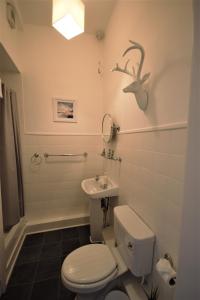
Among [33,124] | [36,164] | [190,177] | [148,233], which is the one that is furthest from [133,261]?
[33,124]

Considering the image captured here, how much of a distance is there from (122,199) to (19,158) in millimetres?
1403

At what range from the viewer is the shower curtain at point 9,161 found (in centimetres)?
176

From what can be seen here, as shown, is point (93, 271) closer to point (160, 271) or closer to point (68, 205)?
point (160, 271)

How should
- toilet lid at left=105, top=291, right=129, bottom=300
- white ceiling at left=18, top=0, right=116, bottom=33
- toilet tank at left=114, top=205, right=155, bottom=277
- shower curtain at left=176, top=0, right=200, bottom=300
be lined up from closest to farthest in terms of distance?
shower curtain at left=176, top=0, right=200, bottom=300 → toilet tank at left=114, top=205, right=155, bottom=277 → toilet lid at left=105, top=291, right=129, bottom=300 → white ceiling at left=18, top=0, right=116, bottom=33

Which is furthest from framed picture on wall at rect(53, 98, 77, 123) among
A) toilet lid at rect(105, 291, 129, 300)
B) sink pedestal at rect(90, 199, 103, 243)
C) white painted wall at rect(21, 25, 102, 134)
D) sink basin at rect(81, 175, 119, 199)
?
toilet lid at rect(105, 291, 129, 300)

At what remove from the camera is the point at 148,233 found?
107 cm

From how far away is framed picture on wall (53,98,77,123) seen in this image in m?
2.20

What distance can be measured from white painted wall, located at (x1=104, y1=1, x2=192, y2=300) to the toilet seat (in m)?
0.36

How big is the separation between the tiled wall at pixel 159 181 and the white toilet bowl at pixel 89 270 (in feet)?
1.23

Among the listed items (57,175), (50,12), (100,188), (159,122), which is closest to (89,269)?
(100,188)

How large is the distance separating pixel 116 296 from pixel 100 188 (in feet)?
3.34

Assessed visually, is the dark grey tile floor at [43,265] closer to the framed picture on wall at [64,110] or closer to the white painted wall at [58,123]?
the white painted wall at [58,123]

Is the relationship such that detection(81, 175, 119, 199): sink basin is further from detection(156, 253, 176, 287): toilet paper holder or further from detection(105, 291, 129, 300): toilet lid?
detection(156, 253, 176, 287): toilet paper holder

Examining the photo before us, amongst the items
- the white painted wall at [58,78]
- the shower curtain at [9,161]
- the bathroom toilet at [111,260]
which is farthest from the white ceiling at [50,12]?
the bathroom toilet at [111,260]
